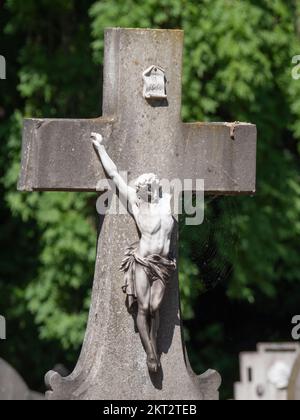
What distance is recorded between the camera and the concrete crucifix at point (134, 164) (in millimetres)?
10039

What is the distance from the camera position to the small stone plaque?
33.6ft

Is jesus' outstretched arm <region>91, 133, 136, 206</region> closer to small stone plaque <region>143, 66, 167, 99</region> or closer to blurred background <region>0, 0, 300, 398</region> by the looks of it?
small stone plaque <region>143, 66, 167, 99</region>

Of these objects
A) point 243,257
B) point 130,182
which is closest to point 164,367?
point 130,182

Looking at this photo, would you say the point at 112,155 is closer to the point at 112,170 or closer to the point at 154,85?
the point at 112,170

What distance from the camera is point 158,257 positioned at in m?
9.89

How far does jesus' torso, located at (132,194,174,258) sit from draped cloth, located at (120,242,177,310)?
0.04 metres

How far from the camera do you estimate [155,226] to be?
9.93m

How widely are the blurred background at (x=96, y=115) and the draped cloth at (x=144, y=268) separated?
276 inches

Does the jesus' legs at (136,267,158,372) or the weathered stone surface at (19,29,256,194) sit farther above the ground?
the weathered stone surface at (19,29,256,194)

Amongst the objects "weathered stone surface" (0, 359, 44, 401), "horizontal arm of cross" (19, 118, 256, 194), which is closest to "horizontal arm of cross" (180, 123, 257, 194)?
"horizontal arm of cross" (19, 118, 256, 194)

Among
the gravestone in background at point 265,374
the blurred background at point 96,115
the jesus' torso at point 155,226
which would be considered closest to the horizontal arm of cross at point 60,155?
the jesus' torso at point 155,226

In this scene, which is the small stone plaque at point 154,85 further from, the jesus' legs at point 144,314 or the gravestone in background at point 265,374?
the gravestone in background at point 265,374
